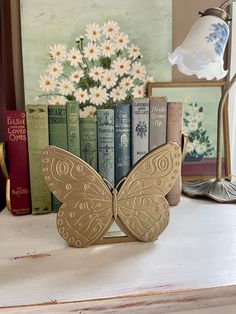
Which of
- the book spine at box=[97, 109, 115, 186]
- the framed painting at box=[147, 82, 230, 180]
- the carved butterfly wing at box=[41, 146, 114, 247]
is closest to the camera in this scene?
the carved butterfly wing at box=[41, 146, 114, 247]

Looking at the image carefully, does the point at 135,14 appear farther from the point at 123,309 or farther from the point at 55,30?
the point at 123,309

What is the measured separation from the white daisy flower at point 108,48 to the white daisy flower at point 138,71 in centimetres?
6

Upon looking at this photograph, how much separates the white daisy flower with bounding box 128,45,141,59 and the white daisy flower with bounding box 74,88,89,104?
0.15 meters

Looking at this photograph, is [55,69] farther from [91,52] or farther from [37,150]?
[37,150]

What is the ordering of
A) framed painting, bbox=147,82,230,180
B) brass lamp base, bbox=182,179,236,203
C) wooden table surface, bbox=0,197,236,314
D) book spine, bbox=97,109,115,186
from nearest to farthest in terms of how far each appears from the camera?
wooden table surface, bbox=0,197,236,314 < book spine, bbox=97,109,115,186 < brass lamp base, bbox=182,179,236,203 < framed painting, bbox=147,82,230,180

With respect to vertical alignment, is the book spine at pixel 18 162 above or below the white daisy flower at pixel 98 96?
below

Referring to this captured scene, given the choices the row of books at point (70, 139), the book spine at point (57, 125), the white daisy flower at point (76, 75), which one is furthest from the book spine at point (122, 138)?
the white daisy flower at point (76, 75)

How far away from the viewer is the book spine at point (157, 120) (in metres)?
0.72

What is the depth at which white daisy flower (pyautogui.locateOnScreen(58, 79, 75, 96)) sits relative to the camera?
844 mm

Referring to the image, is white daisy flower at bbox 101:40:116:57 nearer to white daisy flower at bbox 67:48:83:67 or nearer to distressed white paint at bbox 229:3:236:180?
white daisy flower at bbox 67:48:83:67

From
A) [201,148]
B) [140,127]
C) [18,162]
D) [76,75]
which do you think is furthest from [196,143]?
[18,162]

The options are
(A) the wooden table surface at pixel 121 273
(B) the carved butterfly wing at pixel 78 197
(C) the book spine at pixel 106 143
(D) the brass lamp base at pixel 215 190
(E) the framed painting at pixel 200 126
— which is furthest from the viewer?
(E) the framed painting at pixel 200 126

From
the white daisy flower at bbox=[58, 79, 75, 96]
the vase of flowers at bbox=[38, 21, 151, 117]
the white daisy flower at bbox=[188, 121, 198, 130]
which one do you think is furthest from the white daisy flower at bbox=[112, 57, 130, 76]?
the white daisy flower at bbox=[188, 121, 198, 130]

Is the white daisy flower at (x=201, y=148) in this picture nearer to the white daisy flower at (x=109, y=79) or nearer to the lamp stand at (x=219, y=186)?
the lamp stand at (x=219, y=186)
